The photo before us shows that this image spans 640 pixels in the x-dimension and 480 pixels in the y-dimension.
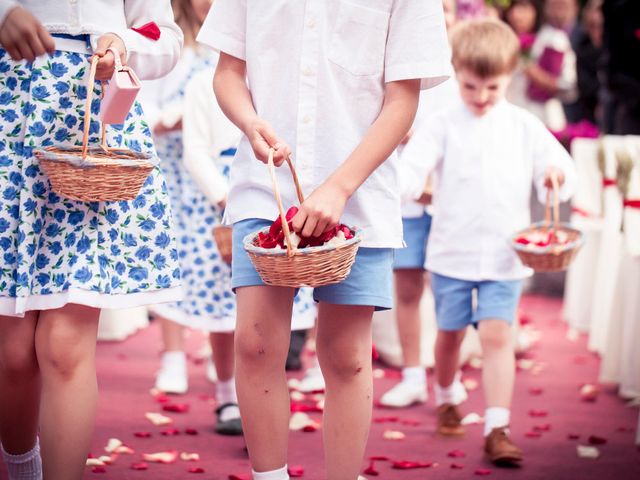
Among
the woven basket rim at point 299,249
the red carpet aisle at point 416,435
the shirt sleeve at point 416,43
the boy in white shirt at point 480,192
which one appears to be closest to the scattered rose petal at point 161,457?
the red carpet aisle at point 416,435

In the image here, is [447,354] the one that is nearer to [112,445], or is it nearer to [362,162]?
[112,445]

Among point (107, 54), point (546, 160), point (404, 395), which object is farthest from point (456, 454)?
point (107, 54)

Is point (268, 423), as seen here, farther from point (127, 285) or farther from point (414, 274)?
point (414, 274)

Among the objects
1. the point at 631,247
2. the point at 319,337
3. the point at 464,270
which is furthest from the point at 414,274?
the point at 319,337

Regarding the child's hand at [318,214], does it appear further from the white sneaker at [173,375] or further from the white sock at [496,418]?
the white sneaker at [173,375]

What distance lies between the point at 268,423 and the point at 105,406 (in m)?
1.96

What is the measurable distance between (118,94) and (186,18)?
2.04 m

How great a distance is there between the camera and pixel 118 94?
2385 millimetres

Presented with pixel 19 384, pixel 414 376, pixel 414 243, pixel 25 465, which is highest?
pixel 414 243

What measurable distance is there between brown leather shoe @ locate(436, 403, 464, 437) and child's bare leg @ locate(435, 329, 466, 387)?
0.37 ft

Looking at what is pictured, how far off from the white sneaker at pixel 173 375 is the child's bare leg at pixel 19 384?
6.00ft

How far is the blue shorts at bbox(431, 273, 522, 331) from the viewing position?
12.4 feet

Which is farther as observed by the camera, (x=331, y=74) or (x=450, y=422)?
(x=450, y=422)

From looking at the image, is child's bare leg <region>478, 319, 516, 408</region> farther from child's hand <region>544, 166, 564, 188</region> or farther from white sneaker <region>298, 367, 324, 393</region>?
white sneaker <region>298, 367, 324, 393</region>
